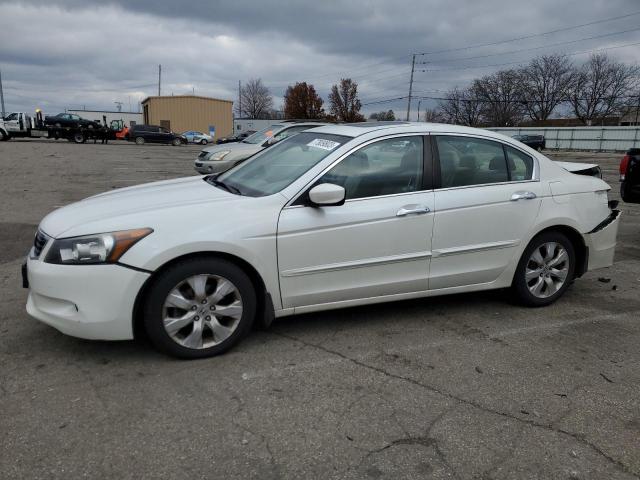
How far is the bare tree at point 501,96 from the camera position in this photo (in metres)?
70.6

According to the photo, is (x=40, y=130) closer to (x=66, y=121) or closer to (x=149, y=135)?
(x=66, y=121)

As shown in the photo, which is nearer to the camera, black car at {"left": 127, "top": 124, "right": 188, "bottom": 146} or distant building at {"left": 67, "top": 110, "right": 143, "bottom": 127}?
black car at {"left": 127, "top": 124, "right": 188, "bottom": 146}

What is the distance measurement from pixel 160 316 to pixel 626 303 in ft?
13.5

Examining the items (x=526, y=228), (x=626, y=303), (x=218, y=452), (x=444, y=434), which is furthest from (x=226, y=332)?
(x=626, y=303)

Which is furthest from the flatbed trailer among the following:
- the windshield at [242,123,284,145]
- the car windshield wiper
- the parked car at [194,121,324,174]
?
the car windshield wiper

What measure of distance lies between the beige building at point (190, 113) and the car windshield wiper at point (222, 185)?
180 feet

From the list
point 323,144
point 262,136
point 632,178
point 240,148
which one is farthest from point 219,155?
point 632,178

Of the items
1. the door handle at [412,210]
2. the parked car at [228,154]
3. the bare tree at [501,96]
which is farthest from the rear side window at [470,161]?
the bare tree at [501,96]

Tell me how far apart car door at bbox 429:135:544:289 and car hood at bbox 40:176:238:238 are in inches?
64.8

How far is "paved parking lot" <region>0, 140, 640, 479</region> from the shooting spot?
2463 mm

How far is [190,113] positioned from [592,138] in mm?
40335

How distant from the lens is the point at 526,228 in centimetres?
429

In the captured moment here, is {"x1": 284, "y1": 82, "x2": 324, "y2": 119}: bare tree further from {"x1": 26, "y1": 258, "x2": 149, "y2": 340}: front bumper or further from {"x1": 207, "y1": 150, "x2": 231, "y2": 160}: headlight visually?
{"x1": 26, "y1": 258, "x2": 149, "y2": 340}: front bumper

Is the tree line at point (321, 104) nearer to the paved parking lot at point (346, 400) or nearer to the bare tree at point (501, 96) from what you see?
the bare tree at point (501, 96)
